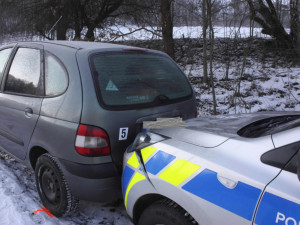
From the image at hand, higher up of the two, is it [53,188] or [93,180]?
[93,180]

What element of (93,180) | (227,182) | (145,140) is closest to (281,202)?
(227,182)

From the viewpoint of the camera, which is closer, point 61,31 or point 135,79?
point 135,79

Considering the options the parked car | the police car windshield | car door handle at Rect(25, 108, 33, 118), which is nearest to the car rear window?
the parked car

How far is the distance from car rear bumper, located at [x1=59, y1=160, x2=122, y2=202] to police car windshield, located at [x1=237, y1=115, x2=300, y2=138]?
112 centimetres

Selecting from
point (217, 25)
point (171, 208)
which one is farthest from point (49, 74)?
point (217, 25)

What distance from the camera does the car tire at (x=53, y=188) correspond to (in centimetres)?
248

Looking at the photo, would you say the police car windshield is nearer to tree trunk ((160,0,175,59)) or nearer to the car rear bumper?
the car rear bumper

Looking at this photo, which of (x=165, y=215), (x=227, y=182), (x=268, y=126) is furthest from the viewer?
(x=268, y=126)

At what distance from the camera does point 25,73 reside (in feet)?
9.49

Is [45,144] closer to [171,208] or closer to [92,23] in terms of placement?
[171,208]

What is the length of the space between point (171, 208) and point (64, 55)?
162 cm

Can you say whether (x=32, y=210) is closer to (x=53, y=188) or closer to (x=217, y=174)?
(x=53, y=188)

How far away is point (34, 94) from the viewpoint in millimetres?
2703

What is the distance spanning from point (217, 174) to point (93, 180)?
1.16m
